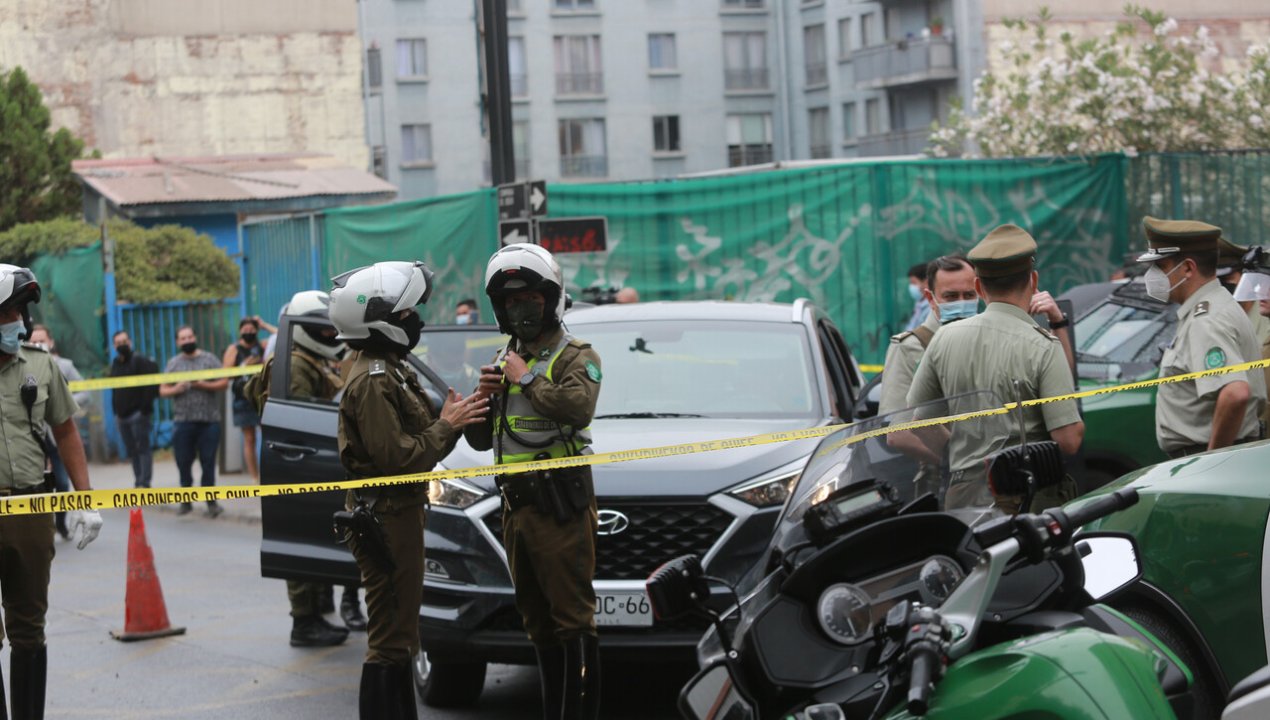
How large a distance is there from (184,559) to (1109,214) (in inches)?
367

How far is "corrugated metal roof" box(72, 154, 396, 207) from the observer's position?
31.0 meters

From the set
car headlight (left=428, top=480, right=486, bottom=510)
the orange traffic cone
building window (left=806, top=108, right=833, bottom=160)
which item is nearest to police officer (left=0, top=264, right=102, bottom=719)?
car headlight (left=428, top=480, right=486, bottom=510)

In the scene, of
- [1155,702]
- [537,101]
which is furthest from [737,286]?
[537,101]

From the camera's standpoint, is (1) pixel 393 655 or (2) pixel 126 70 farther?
(2) pixel 126 70

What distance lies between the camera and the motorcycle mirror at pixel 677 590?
3.46 m

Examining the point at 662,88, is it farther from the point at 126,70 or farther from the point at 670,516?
the point at 670,516

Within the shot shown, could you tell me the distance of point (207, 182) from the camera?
32406 mm

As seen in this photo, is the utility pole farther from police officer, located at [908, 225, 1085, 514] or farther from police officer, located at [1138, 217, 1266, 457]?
police officer, located at [908, 225, 1085, 514]

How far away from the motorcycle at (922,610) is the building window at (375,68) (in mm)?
51629

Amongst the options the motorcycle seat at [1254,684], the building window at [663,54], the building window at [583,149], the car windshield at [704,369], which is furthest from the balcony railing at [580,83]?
the motorcycle seat at [1254,684]

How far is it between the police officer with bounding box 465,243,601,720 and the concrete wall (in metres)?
35.2

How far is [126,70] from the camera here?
3975 cm

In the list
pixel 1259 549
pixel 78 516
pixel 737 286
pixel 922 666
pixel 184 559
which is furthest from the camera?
pixel 737 286

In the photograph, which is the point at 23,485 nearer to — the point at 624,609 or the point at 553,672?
the point at 553,672
